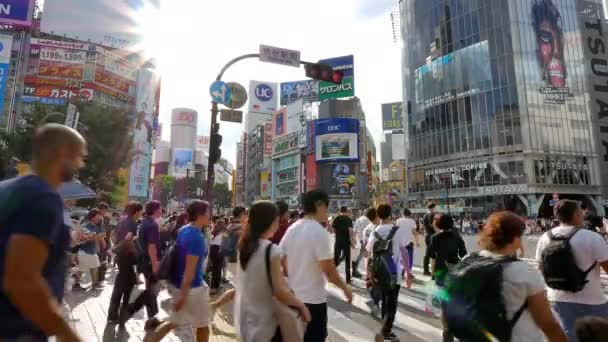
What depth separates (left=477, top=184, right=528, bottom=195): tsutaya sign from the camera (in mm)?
46406

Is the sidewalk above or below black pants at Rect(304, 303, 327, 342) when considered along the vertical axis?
below

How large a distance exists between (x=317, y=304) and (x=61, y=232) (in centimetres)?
226

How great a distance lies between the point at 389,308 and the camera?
17.2 ft

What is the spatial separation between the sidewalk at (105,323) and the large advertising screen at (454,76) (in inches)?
2113

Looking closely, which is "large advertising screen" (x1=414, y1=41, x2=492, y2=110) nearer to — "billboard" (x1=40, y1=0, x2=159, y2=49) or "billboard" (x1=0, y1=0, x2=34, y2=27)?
"billboard" (x1=40, y1=0, x2=159, y2=49)

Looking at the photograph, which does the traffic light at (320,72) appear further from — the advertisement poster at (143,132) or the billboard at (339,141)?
the billboard at (339,141)

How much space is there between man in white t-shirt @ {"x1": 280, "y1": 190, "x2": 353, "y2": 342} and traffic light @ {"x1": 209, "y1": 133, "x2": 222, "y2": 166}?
6320 mm

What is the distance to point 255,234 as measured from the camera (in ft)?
9.95

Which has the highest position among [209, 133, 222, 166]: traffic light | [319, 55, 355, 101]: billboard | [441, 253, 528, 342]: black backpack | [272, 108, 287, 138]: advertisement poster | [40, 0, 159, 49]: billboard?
[40, 0, 159, 49]: billboard

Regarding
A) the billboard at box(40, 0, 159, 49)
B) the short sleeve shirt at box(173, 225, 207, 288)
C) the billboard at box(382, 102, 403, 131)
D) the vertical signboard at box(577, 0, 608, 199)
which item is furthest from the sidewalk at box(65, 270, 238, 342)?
the billboard at box(382, 102, 403, 131)

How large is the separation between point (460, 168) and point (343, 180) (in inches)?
820

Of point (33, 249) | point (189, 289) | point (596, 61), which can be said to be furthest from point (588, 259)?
point (596, 61)

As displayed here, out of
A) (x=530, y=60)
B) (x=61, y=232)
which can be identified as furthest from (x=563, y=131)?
(x=61, y=232)

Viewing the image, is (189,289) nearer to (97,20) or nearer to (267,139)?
(97,20)
